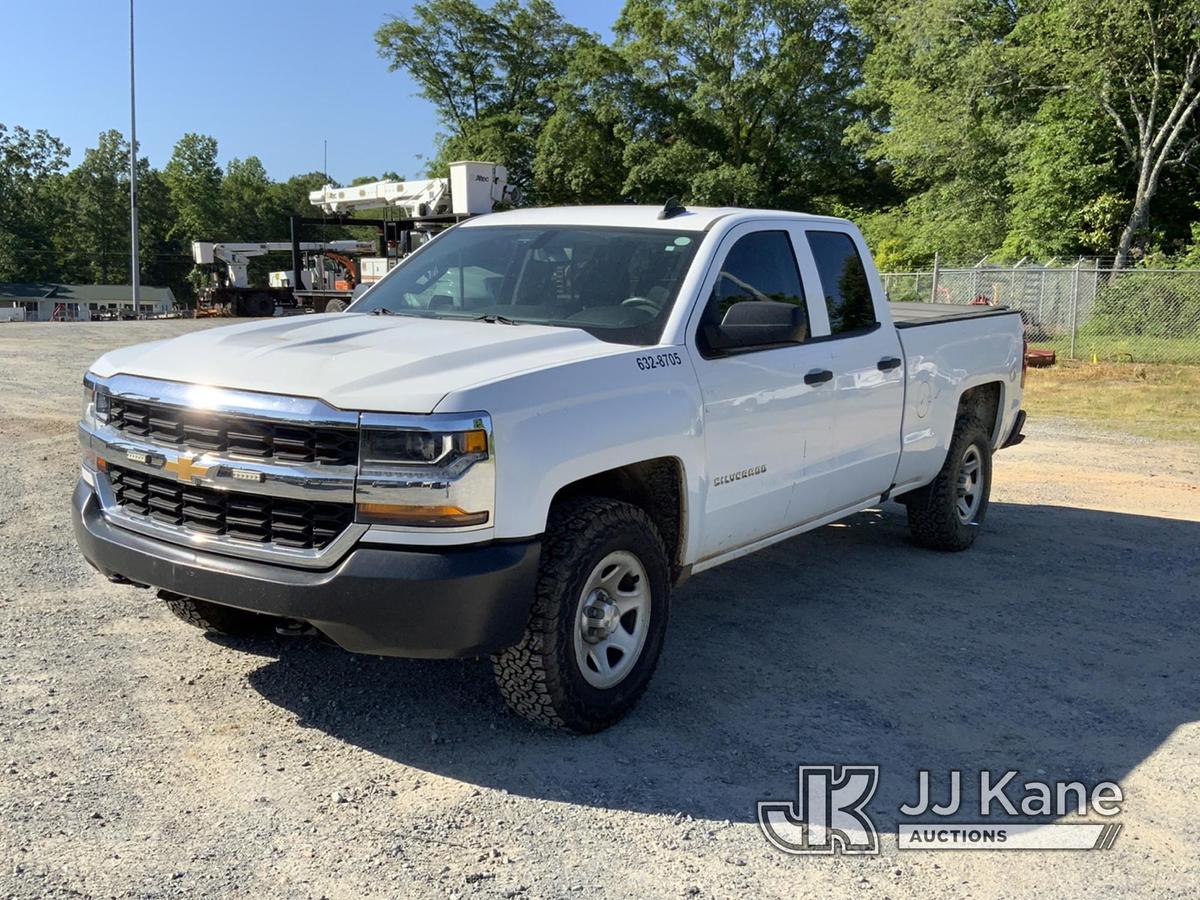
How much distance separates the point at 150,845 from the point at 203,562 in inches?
36.2

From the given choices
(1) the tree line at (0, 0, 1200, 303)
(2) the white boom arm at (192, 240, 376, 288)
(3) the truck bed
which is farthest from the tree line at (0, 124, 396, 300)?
(3) the truck bed

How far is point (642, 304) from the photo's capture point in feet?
14.8

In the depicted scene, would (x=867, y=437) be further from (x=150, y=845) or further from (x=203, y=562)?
(x=150, y=845)

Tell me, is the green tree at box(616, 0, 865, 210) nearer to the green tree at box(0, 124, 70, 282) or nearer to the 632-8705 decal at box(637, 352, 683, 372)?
the 632-8705 decal at box(637, 352, 683, 372)

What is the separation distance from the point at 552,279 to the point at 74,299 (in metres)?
98.5

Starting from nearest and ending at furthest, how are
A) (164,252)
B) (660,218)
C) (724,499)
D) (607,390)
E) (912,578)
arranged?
(607,390) → (724,499) → (660,218) → (912,578) → (164,252)

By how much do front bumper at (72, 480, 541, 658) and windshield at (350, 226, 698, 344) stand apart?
1256mm

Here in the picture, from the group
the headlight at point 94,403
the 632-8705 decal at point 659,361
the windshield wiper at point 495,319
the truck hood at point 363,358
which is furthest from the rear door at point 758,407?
the headlight at point 94,403

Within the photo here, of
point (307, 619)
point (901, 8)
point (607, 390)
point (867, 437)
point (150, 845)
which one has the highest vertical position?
point (901, 8)

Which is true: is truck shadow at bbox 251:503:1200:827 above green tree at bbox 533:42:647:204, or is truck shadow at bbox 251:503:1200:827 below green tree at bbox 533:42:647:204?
below

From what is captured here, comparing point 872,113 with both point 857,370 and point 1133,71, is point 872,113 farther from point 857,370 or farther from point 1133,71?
point 857,370

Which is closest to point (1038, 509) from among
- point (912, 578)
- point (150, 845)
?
point (912, 578)

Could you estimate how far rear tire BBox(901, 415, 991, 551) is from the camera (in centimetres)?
663

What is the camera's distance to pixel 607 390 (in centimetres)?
384
